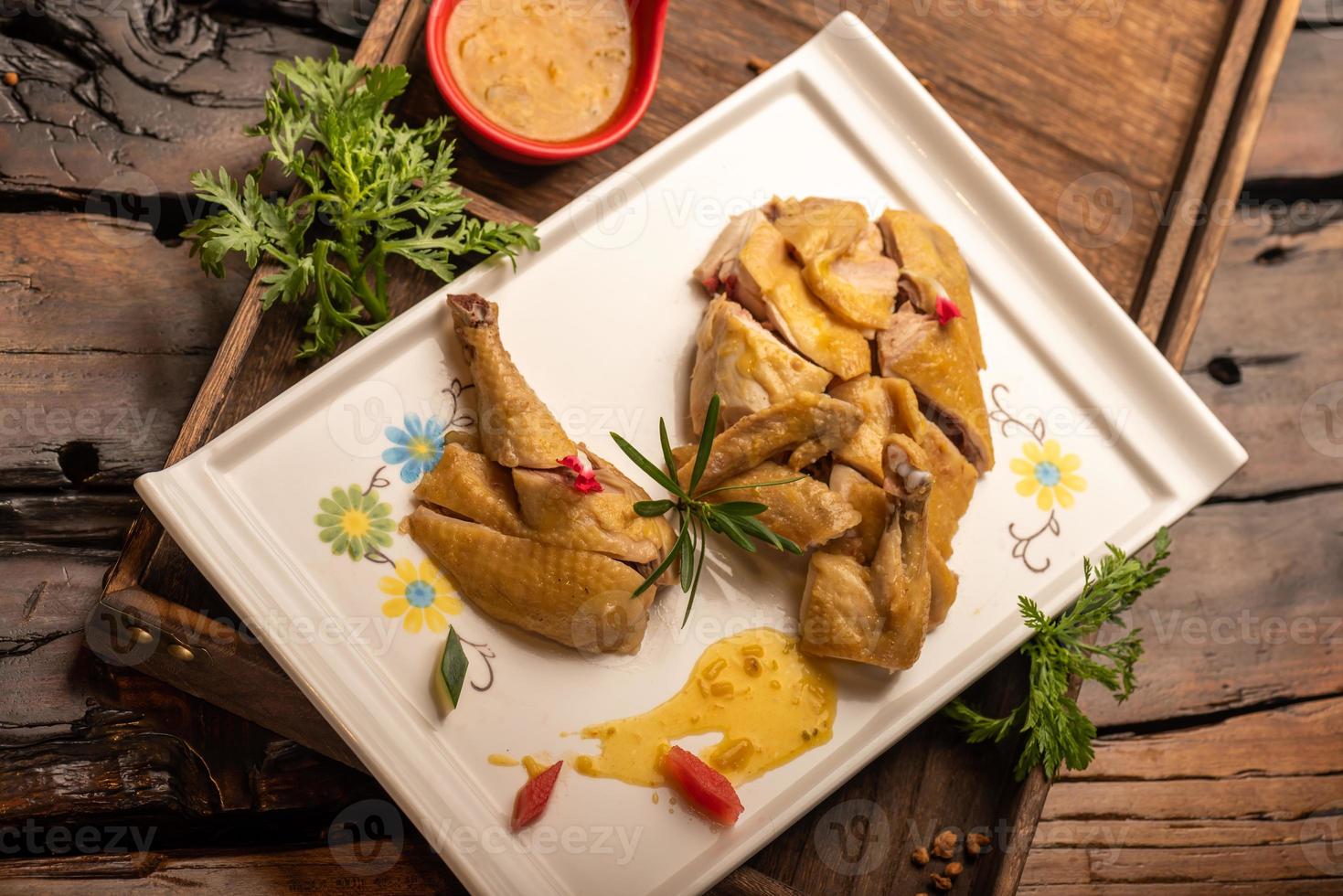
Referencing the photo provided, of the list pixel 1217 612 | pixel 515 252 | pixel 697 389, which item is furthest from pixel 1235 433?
pixel 515 252

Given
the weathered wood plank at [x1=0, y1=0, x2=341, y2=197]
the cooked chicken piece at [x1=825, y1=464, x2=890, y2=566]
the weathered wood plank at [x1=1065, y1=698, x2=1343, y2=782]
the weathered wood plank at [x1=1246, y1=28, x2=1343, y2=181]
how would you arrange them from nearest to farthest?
the cooked chicken piece at [x1=825, y1=464, x2=890, y2=566] < the weathered wood plank at [x1=0, y1=0, x2=341, y2=197] < the weathered wood plank at [x1=1065, y1=698, x2=1343, y2=782] < the weathered wood plank at [x1=1246, y1=28, x2=1343, y2=181]

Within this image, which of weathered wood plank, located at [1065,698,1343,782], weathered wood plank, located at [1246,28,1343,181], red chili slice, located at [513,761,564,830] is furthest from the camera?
weathered wood plank, located at [1246,28,1343,181]

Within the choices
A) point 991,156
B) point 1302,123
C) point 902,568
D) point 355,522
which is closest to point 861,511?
point 902,568

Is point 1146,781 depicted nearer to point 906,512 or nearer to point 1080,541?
point 1080,541

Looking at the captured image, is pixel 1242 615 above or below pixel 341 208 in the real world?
below

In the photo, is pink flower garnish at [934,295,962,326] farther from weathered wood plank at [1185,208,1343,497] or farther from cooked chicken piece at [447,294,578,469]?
weathered wood plank at [1185,208,1343,497]

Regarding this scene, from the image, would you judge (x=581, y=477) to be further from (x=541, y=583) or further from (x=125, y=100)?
(x=125, y=100)

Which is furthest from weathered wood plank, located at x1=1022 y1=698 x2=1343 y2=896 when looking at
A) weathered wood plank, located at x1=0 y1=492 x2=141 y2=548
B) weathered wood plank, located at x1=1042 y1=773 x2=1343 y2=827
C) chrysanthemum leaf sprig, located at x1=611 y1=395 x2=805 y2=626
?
weathered wood plank, located at x1=0 y1=492 x2=141 y2=548
